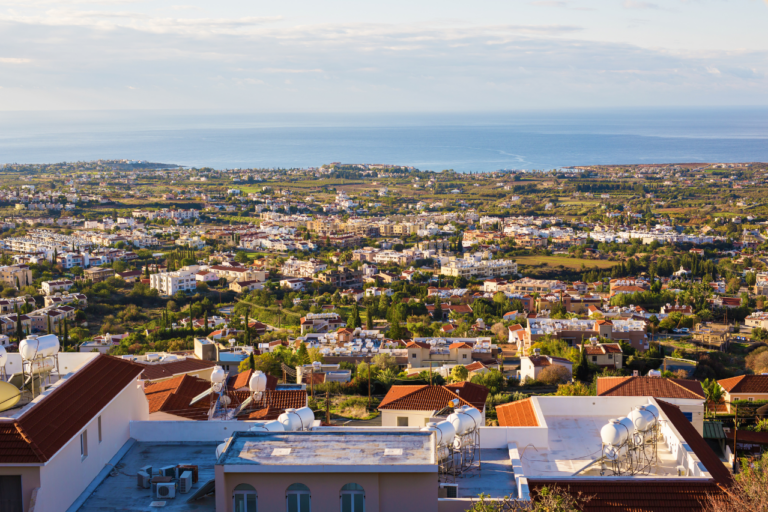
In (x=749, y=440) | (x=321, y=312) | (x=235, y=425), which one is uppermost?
(x=235, y=425)

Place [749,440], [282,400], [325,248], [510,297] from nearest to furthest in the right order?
1. [282,400]
2. [749,440]
3. [510,297]
4. [325,248]

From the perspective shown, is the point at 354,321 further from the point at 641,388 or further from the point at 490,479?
the point at 490,479

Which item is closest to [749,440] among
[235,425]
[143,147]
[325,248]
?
[235,425]

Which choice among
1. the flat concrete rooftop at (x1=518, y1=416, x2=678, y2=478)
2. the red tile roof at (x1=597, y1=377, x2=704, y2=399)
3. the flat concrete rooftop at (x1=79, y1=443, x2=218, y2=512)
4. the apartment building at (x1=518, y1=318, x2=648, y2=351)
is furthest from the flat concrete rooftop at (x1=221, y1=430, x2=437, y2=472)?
the apartment building at (x1=518, y1=318, x2=648, y2=351)

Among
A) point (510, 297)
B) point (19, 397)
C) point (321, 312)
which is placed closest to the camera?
point (19, 397)

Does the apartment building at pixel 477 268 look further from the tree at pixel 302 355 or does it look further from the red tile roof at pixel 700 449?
the red tile roof at pixel 700 449

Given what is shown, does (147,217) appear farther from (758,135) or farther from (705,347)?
(758,135)

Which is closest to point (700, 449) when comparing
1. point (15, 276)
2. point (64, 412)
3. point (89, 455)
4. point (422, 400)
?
point (422, 400)
